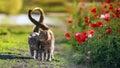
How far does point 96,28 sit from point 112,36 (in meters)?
0.45

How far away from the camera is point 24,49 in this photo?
7.70 metres

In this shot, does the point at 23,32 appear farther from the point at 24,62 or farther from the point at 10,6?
the point at 24,62

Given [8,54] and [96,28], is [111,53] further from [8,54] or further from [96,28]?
[8,54]

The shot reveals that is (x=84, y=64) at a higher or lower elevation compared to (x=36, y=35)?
lower

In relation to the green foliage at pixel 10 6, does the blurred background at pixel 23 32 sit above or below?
below

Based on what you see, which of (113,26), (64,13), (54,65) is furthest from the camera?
(64,13)

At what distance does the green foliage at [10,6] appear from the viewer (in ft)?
41.7

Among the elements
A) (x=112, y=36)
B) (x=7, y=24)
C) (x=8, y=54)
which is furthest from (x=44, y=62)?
(x=7, y=24)

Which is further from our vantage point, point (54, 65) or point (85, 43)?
point (85, 43)

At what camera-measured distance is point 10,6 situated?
12859 mm

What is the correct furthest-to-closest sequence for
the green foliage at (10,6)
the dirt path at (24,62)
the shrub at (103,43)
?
the green foliage at (10,6)
the shrub at (103,43)
the dirt path at (24,62)

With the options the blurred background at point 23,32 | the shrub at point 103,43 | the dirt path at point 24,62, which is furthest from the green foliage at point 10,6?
the dirt path at point 24,62

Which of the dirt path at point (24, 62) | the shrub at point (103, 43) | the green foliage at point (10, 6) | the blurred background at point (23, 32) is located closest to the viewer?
the dirt path at point (24, 62)

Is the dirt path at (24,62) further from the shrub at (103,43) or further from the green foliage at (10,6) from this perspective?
the green foliage at (10,6)
